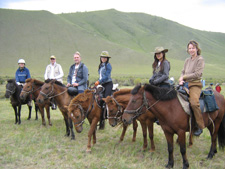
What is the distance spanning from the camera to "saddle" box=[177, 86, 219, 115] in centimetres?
472

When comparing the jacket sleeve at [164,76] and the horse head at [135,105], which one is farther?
the jacket sleeve at [164,76]

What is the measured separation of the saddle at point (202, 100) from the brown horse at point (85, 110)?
8.54 ft

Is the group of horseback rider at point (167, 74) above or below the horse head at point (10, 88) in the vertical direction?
above

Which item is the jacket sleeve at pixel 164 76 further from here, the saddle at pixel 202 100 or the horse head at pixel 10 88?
the horse head at pixel 10 88

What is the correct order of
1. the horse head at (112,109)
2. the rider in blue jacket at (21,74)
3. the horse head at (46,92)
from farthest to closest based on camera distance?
the rider in blue jacket at (21,74) < the horse head at (46,92) < the horse head at (112,109)

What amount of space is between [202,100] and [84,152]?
12.2 ft

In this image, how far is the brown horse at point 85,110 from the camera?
18.4 feet

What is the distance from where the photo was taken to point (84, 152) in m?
6.00

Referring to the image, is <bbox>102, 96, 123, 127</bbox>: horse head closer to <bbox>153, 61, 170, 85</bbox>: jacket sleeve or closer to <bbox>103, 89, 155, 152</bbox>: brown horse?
<bbox>103, 89, 155, 152</bbox>: brown horse

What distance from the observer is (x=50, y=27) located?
324 feet

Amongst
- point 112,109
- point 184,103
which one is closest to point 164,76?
point 184,103

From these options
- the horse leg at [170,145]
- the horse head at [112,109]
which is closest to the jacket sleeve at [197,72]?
the horse leg at [170,145]

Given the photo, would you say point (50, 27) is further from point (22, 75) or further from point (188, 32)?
point (188, 32)

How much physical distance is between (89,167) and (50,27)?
10341 cm
